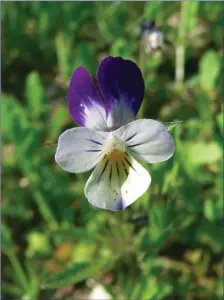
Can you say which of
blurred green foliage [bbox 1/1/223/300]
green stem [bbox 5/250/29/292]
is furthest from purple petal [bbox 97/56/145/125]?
green stem [bbox 5/250/29/292]

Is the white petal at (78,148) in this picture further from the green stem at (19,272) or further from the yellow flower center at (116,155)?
the green stem at (19,272)

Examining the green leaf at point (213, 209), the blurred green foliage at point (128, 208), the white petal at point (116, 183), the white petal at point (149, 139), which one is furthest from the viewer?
the green leaf at point (213, 209)

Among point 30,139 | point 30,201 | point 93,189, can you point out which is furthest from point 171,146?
point 30,201

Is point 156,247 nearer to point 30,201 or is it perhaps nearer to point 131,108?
point 131,108

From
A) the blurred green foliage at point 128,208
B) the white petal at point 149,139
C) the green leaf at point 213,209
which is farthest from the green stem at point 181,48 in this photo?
the white petal at point 149,139

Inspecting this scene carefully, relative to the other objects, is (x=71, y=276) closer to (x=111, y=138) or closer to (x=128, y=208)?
(x=128, y=208)

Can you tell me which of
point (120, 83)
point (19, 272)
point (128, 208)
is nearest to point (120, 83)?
point (120, 83)
